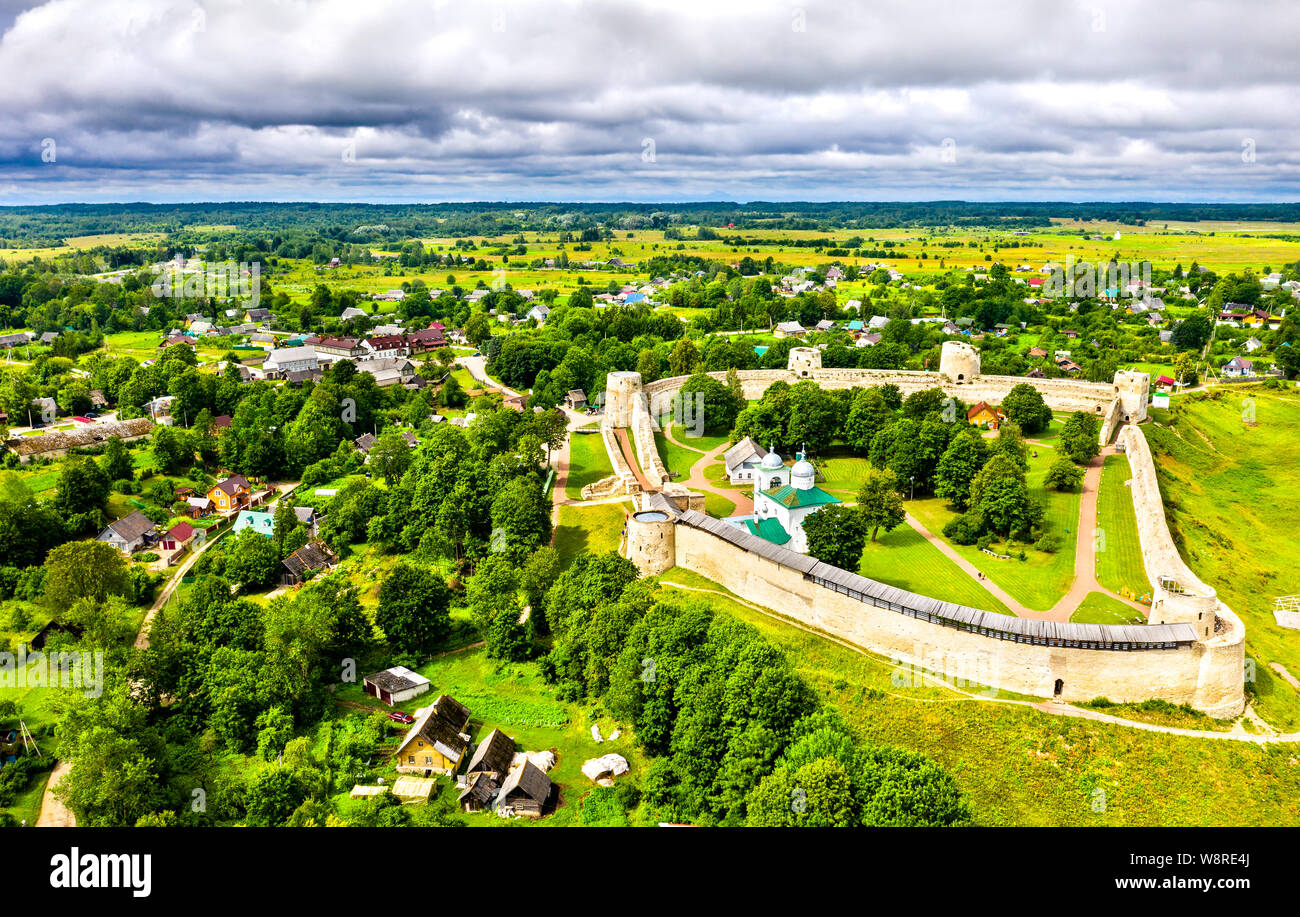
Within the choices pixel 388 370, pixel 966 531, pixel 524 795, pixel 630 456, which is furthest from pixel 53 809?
pixel 388 370

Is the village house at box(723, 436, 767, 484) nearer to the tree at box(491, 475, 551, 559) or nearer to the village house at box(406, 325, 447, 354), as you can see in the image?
the tree at box(491, 475, 551, 559)

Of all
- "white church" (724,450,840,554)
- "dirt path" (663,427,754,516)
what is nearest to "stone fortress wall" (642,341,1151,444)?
"dirt path" (663,427,754,516)

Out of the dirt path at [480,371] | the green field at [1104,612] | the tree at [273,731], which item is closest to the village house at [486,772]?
the tree at [273,731]

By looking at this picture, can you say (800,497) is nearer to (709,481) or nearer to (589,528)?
(709,481)

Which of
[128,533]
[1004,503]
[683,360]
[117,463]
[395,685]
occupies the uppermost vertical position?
[683,360]

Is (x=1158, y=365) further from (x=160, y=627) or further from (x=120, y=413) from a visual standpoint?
(x=120, y=413)
